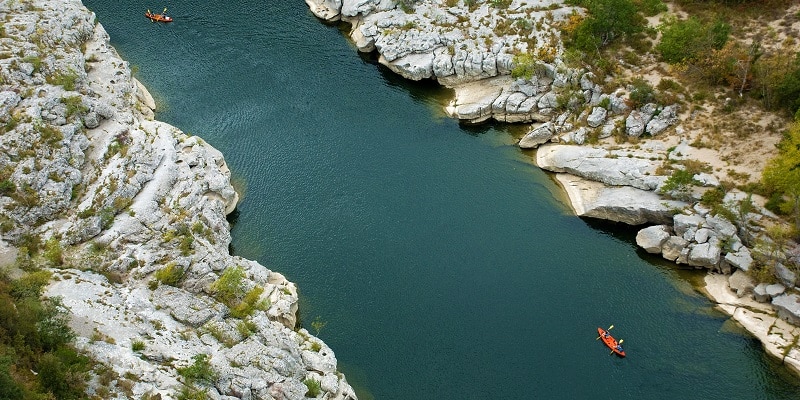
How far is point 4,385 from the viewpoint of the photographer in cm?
3181

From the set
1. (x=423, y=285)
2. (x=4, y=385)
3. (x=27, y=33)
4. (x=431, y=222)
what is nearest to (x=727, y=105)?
(x=431, y=222)

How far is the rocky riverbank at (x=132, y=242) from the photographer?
145 feet

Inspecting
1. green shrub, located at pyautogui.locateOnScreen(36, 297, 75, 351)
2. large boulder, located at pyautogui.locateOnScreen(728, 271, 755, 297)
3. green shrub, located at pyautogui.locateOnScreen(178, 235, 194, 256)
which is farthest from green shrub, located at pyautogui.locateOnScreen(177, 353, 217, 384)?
large boulder, located at pyautogui.locateOnScreen(728, 271, 755, 297)

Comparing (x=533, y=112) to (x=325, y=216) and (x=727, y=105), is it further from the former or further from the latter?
(x=325, y=216)

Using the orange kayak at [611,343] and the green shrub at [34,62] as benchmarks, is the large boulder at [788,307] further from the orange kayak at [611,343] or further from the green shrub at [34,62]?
the green shrub at [34,62]

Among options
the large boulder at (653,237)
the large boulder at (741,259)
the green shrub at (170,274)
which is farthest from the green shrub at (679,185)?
the green shrub at (170,274)

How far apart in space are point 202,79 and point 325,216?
31439mm

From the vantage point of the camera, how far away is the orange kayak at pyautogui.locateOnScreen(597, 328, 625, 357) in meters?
52.8

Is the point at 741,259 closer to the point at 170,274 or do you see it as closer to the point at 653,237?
the point at 653,237

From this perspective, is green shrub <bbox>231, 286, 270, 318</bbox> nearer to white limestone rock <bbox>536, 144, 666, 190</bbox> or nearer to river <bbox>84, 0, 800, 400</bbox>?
river <bbox>84, 0, 800, 400</bbox>

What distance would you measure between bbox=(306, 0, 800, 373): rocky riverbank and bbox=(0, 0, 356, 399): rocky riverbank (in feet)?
102

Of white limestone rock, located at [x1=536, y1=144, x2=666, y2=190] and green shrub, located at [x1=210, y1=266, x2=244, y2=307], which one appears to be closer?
green shrub, located at [x1=210, y1=266, x2=244, y2=307]

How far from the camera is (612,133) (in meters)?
69.9

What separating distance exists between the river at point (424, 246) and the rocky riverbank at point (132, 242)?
4.98 meters
